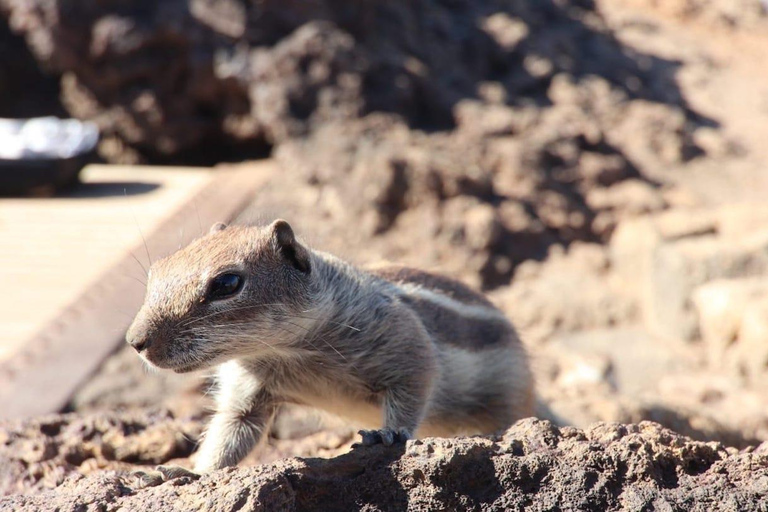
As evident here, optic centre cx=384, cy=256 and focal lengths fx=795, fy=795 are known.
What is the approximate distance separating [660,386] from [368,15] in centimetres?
565

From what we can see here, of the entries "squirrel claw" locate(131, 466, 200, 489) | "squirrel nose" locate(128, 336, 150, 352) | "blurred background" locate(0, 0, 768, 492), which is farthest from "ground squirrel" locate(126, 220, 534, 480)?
"blurred background" locate(0, 0, 768, 492)

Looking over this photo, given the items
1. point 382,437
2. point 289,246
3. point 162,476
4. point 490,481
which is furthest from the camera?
point 289,246

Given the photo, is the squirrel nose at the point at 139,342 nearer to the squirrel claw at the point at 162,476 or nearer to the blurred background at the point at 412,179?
the squirrel claw at the point at 162,476

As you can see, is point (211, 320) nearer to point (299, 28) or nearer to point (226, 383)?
point (226, 383)

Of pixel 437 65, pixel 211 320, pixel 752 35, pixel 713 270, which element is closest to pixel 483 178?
pixel 713 270

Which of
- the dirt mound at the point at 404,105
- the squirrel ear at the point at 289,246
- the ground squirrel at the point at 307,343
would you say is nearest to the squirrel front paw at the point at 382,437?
the ground squirrel at the point at 307,343

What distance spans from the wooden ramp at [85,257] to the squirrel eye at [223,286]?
86 cm

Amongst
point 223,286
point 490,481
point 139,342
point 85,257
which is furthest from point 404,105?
point 490,481

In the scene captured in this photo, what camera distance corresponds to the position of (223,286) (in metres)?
2.62

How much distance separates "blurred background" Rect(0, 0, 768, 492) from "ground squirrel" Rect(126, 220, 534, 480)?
0.69 metres

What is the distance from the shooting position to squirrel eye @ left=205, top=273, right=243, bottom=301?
8.50ft

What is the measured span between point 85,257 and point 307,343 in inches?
189

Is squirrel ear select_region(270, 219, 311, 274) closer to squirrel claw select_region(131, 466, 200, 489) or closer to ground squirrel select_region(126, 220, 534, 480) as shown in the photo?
ground squirrel select_region(126, 220, 534, 480)

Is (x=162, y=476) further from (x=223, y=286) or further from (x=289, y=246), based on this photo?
(x=289, y=246)
